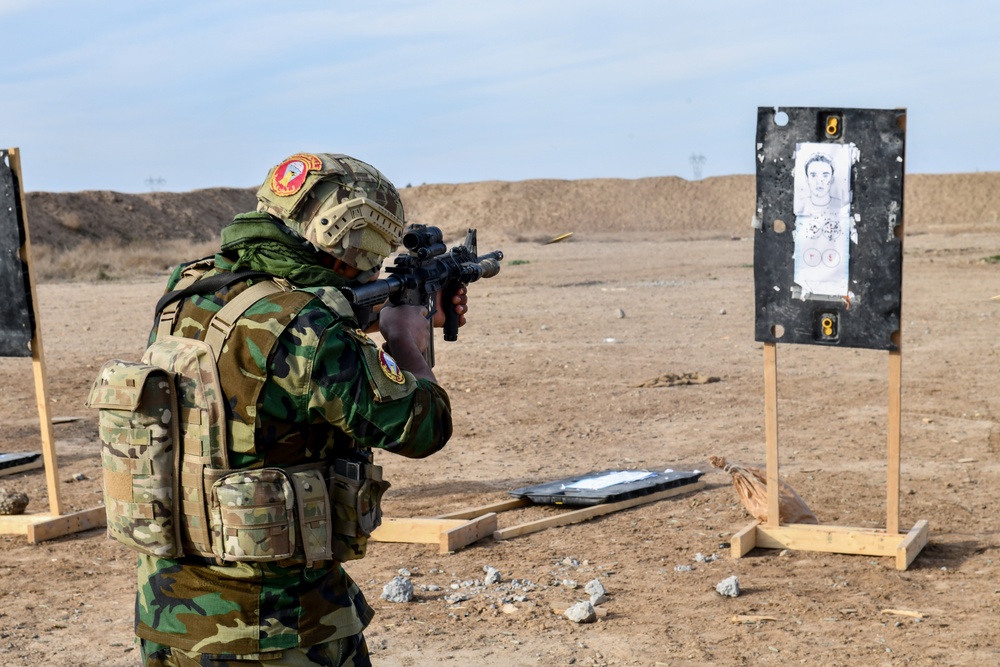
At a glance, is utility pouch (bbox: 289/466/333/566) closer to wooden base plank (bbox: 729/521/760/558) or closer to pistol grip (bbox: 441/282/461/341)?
pistol grip (bbox: 441/282/461/341)

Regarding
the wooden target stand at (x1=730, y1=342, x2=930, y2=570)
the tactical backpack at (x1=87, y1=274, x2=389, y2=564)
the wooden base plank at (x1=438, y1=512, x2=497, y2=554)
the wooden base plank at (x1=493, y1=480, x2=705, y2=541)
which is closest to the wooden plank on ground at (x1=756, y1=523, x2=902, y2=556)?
the wooden target stand at (x1=730, y1=342, x2=930, y2=570)

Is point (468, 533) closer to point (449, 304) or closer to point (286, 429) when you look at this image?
point (449, 304)

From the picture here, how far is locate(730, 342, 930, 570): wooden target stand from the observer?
568cm

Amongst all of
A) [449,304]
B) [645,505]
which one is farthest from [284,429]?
[645,505]

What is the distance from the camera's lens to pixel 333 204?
2.80m

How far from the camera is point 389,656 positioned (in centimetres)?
472

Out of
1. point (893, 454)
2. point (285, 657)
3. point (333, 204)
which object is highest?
point (333, 204)

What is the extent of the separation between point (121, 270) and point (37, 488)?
67.6 ft

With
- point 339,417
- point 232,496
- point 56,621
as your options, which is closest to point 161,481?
point 232,496

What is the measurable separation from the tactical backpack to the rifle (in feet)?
1.13

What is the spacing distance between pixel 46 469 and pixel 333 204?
15.1 ft

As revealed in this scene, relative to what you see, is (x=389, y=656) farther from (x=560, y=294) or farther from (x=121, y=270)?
(x=121, y=270)

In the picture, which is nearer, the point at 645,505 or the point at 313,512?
the point at 313,512

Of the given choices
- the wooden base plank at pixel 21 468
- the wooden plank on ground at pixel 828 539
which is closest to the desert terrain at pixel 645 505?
the wooden plank on ground at pixel 828 539
